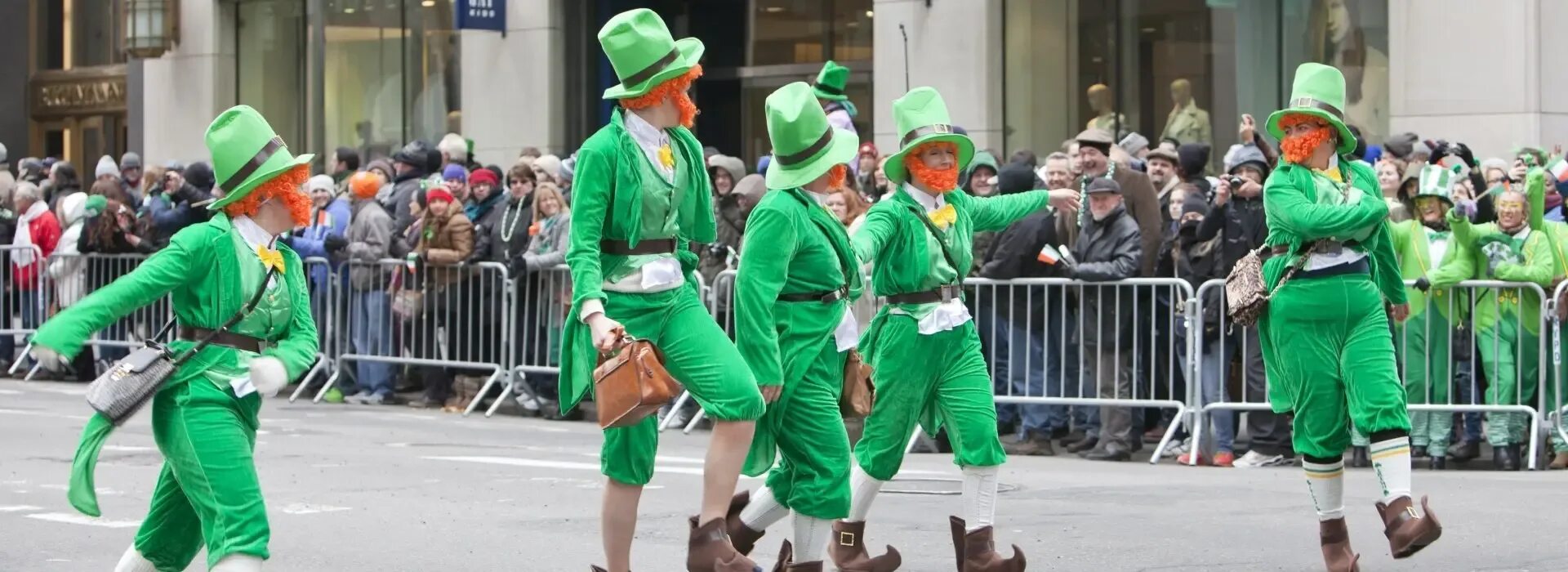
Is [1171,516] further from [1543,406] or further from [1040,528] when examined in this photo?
[1543,406]

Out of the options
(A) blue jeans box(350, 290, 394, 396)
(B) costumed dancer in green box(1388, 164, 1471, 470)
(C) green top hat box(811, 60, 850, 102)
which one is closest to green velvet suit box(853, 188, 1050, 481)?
(C) green top hat box(811, 60, 850, 102)

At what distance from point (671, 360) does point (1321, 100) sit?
2.61m

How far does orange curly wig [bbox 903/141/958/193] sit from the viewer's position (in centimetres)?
815

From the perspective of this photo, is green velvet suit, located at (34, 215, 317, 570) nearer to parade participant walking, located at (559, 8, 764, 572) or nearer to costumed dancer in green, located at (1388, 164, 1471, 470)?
parade participant walking, located at (559, 8, 764, 572)

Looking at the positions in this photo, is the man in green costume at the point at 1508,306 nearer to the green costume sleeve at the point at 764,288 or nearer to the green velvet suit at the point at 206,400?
the green costume sleeve at the point at 764,288

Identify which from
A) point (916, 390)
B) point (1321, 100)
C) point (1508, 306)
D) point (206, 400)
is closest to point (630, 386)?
point (206, 400)

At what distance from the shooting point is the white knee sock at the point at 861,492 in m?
8.14

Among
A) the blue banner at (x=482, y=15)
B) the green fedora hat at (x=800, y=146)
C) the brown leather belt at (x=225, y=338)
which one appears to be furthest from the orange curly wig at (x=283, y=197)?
the blue banner at (x=482, y=15)

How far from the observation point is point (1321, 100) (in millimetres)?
8281

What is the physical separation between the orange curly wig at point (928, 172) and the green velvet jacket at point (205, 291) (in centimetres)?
238

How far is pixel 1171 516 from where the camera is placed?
9.82 meters

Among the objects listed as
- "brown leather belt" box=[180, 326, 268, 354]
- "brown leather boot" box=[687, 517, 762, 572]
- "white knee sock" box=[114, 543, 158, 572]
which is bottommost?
"brown leather boot" box=[687, 517, 762, 572]

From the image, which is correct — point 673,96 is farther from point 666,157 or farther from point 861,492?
point 861,492

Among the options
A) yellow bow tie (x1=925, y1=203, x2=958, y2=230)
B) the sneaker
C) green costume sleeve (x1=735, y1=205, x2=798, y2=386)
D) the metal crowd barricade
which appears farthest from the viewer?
the sneaker
